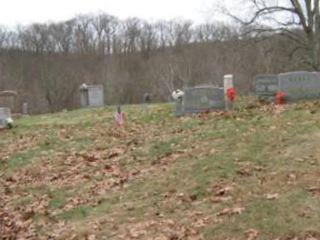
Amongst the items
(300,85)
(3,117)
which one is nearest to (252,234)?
(300,85)

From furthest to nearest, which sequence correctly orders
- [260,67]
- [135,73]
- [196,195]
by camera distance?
1. [135,73]
2. [260,67]
3. [196,195]

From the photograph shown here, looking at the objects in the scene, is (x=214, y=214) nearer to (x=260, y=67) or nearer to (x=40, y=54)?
(x=260, y=67)

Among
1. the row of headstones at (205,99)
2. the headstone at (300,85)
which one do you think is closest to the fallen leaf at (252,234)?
the row of headstones at (205,99)

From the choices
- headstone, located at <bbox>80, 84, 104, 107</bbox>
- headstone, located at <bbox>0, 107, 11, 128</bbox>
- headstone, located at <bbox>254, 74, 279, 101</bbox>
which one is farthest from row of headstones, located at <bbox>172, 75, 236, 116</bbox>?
headstone, located at <bbox>80, 84, 104, 107</bbox>

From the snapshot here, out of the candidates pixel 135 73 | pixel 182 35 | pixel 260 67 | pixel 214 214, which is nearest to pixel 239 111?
pixel 214 214

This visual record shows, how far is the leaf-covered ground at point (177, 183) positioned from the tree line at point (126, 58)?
940 inches

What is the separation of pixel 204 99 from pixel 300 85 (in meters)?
2.59

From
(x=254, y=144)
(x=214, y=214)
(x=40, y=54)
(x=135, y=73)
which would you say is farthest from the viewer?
(x=40, y=54)

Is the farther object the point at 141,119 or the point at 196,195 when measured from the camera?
the point at 141,119

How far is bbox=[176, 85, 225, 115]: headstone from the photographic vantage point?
16578 millimetres

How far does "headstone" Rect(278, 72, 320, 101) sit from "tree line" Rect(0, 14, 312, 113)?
1900 cm

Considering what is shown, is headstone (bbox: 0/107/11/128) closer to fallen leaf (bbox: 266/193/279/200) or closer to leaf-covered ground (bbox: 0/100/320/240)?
leaf-covered ground (bbox: 0/100/320/240)

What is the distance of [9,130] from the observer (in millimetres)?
19234

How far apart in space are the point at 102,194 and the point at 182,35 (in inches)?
2725
